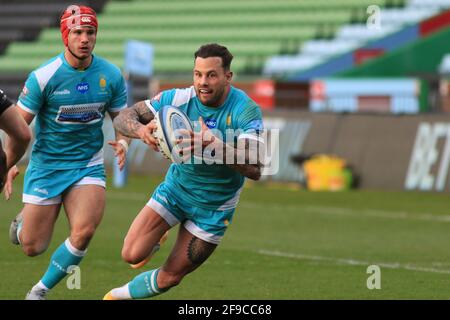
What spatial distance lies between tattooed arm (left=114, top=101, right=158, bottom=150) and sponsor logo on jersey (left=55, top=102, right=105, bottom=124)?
0.93 meters

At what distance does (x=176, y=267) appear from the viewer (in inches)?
349

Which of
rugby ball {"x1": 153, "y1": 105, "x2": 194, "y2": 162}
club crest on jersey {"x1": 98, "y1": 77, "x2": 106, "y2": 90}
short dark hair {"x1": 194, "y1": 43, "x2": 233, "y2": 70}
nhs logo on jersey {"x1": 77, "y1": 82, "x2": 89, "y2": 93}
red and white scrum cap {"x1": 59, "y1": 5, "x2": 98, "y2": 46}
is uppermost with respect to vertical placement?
red and white scrum cap {"x1": 59, "y1": 5, "x2": 98, "y2": 46}

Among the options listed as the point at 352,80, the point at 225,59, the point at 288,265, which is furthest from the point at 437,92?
the point at 225,59

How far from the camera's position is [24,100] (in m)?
9.70

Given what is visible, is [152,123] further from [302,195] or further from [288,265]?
[302,195]

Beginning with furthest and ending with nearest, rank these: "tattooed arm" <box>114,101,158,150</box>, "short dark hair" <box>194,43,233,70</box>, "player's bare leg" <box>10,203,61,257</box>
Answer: "player's bare leg" <box>10,203,61,257</box>, "tattooed arm" <box>114,101,158,150</box>, "short dark hair" <box>194,43,233,70</box>

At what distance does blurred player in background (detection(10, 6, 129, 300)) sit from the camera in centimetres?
964

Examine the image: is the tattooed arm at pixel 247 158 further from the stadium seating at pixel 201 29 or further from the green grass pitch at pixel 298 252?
the stadium seating at pixel 201 29

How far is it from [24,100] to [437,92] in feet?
54.6

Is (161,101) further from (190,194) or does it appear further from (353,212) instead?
(353,212)

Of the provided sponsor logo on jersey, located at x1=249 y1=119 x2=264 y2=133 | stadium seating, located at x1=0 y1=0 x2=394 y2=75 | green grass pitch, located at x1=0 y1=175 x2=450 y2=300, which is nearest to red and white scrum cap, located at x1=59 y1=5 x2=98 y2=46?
sponsor logo on jersey, located at x1=249 y1=119 x2=264 y2=133
